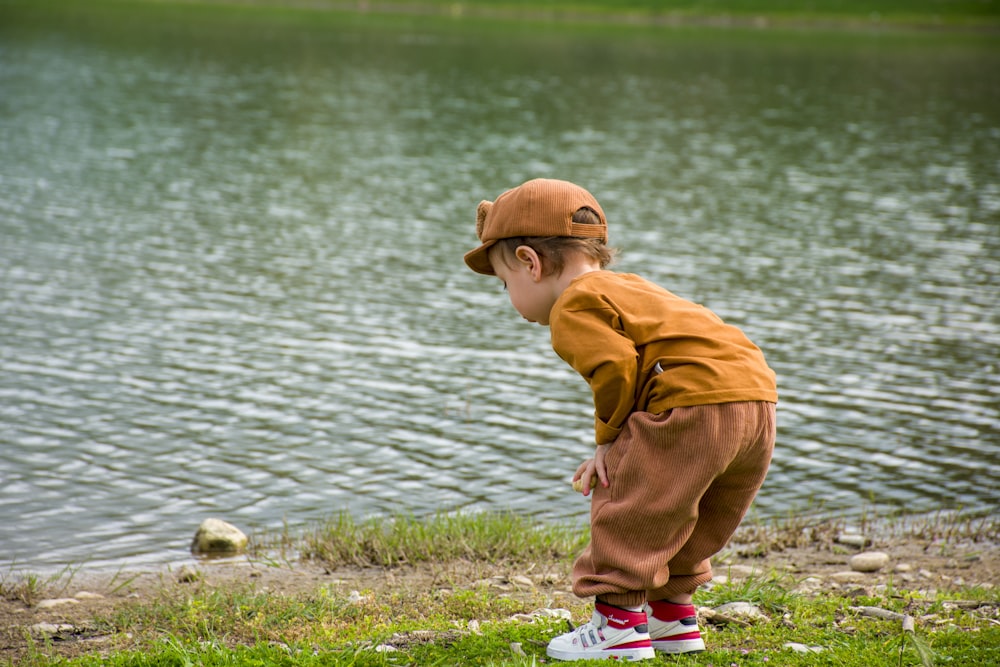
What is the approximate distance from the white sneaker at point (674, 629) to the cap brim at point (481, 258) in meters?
1.55

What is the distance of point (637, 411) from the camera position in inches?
170

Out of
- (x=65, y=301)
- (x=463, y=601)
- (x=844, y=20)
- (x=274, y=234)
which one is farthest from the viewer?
(x=844, y=20)

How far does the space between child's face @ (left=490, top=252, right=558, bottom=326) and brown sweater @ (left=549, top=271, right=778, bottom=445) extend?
0.24 meters

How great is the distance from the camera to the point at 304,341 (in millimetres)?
12672

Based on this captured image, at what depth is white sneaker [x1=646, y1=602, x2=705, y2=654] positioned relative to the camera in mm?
4609

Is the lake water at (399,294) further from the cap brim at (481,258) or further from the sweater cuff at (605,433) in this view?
the sweater cuff at (605,433)

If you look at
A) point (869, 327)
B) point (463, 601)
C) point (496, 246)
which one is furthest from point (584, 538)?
point (869, 327)

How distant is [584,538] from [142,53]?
4164 centimetres

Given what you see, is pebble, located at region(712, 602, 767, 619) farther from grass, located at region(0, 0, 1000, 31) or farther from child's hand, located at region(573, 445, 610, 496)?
grass, located at region(0, 0, 1000, 31)

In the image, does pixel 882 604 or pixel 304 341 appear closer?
pixel 882 604

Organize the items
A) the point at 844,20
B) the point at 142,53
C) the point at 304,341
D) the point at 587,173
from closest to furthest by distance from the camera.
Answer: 1. the point at 304,341
2. the point at 587,173
3. the point at 142,53
4. the point at 844,20

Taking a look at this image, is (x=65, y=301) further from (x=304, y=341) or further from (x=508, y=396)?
(x=508, y=396)

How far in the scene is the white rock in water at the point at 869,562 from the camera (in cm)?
701

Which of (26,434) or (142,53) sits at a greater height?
(142,53)
